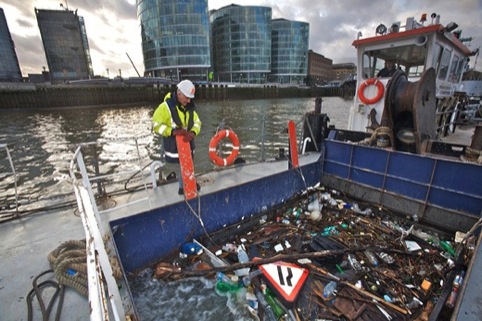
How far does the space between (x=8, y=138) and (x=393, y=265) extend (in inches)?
764

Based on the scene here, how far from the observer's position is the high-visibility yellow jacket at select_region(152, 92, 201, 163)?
3756 millimetres

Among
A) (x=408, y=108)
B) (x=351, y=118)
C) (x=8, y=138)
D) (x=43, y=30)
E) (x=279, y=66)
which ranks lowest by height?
(x=8, y=138)

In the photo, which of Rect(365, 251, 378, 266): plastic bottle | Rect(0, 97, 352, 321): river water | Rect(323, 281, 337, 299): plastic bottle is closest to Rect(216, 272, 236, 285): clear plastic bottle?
Rect(0, 97, 352, 321): river water

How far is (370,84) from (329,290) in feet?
22.9

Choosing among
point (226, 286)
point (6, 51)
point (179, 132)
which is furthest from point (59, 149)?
point (6, 51)

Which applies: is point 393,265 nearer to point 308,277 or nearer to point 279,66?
point 308,277

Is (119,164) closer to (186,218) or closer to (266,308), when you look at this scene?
(186,218)

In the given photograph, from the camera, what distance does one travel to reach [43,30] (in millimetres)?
76500

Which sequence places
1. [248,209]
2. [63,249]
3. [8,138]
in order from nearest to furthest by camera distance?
1. [63,249]
2. [248,209]
3. [8,138]

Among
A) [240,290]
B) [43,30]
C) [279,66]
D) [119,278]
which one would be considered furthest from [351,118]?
[43,30]

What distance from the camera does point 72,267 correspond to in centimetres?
262

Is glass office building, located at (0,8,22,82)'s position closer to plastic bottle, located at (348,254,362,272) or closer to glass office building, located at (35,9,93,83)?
glass office building, located at (35,9,93,83)

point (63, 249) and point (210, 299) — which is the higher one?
point (63, 249)

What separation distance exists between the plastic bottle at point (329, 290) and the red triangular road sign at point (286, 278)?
0.25 m
